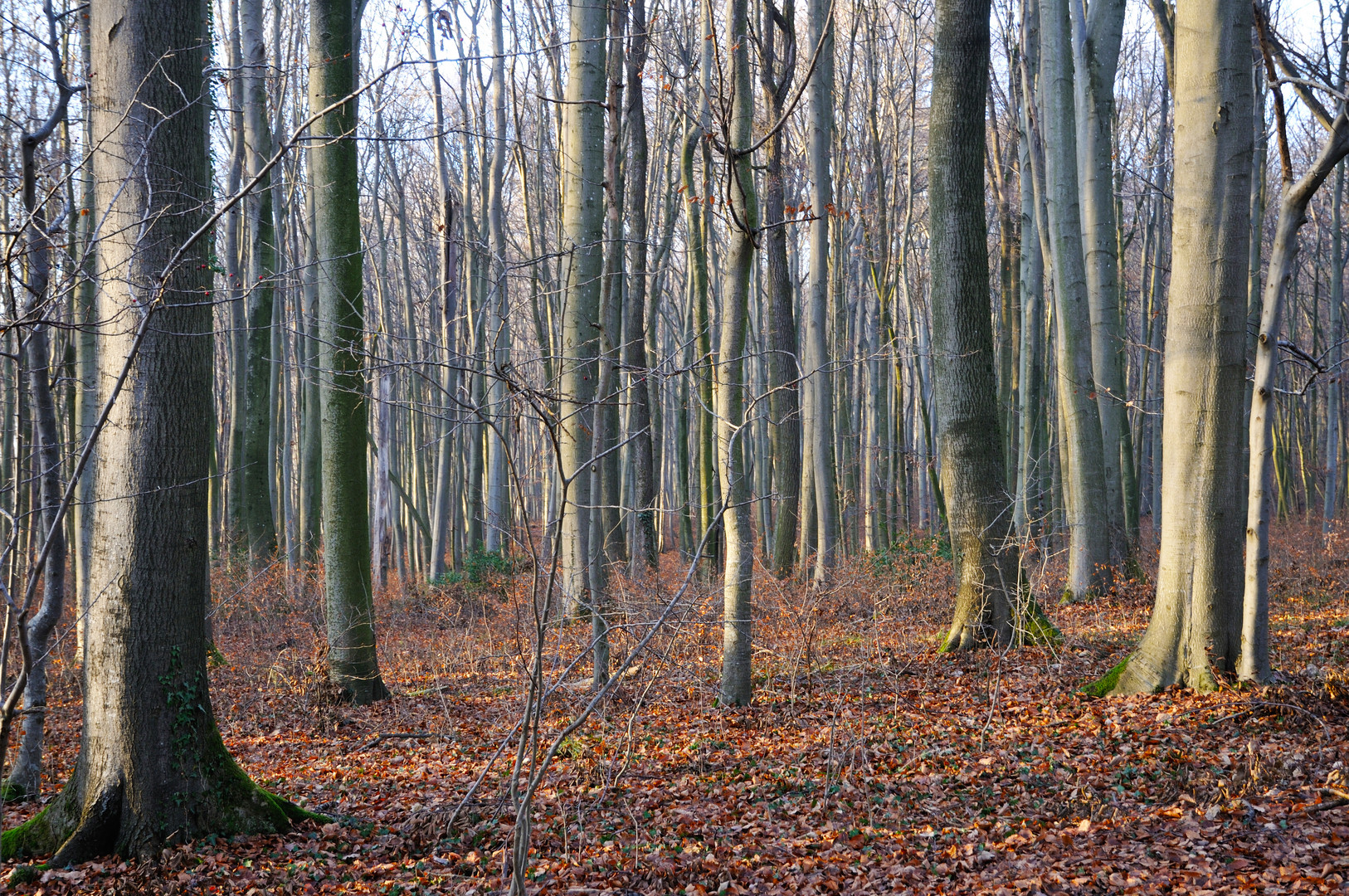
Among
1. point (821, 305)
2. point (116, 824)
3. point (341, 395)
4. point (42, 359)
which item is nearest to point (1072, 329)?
point (821, 305)

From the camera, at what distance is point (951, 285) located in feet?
25.2

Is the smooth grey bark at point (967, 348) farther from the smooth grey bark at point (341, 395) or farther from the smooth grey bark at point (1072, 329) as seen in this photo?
the smooth grey bark at point (341, 395)

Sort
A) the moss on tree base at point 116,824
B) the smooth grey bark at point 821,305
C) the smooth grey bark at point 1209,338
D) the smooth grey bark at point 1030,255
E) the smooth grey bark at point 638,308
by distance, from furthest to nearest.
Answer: the smooth grey bark at point 821,305, the smooth grey bark at point 1030,255, the smooth grey bark at point 638,308, the smooth grey bark at point 1209,338, the moss on tree base at point 116,824

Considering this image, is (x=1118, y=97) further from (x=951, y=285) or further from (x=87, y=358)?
(x=87, y=358)

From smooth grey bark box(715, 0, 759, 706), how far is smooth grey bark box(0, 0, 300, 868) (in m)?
3.07

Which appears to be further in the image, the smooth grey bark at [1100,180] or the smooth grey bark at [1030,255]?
the smooth grey bark at [1030,255]

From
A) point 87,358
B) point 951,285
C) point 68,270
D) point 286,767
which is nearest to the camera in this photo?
point 68,270

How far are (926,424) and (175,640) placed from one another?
12.9 meters

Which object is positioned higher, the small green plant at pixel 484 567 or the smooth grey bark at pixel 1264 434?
the smooth grey bark at pixel 1264 434

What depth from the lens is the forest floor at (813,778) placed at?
3859 millimetres

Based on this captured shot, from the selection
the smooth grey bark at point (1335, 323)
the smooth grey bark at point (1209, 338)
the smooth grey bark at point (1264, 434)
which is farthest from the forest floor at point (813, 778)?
the smooth grey bark at point (1335, 323)

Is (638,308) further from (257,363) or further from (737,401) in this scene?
(257,363)

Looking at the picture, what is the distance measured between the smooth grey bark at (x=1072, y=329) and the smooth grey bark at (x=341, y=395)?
7782 mm

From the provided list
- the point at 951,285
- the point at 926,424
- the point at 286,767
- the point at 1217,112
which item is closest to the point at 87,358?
the point at 286,767
